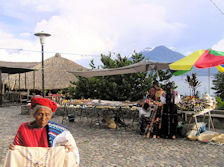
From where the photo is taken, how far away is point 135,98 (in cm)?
1232

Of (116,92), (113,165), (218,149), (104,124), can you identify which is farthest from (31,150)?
(116,92)

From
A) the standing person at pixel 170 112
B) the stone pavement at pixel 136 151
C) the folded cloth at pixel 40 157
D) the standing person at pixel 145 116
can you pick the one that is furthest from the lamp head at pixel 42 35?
the folded cloth at pixel 40 157

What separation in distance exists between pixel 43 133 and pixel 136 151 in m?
3.25

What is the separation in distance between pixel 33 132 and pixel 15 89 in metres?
17.7

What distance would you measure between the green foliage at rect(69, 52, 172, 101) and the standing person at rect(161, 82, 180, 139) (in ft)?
15.6

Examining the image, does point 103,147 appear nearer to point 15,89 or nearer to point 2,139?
point 2,139

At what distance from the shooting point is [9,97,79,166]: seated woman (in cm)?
283

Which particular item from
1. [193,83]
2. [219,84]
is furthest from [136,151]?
[219,84]

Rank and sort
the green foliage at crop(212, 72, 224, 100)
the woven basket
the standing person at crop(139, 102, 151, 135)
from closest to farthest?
the woven basket, the standing person at crop(139, 102, 151, 135), the green foliage at crop(212, 72, 224, 100)

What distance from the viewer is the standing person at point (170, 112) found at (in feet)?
22.6

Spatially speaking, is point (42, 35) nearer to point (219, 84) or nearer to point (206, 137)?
point (206, 137)

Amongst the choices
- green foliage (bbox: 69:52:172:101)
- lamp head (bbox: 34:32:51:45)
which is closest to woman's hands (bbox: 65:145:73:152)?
lamp head (bbox: 34:32:51:45)

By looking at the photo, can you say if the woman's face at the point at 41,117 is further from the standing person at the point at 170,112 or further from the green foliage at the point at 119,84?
the green foliage at the point at 119,84

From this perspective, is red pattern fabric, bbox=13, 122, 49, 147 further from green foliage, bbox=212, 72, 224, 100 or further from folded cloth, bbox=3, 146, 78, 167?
green foliage, bbox=212, 72, 224, 100
